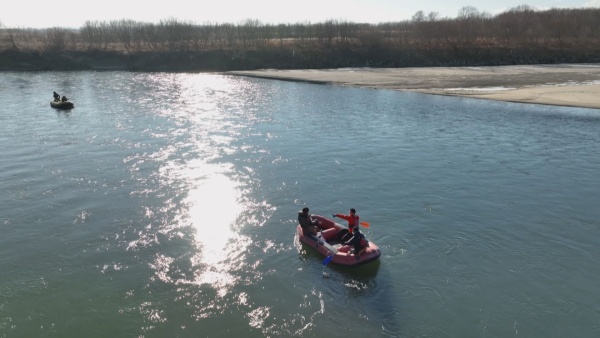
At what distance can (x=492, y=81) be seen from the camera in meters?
58.8

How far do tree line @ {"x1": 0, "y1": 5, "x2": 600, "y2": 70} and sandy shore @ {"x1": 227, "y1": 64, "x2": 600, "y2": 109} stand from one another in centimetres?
1611

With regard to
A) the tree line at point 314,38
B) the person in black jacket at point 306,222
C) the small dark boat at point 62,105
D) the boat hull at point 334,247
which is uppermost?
the tree line at point 314,38

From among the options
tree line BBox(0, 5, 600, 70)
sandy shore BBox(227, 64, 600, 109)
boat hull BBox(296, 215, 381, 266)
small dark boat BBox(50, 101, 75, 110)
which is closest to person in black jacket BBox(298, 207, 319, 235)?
boat hull BBox(296, 215, 381, 266)

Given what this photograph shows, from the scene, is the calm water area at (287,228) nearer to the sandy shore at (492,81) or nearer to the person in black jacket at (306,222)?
the person in black jacket at (306,222)

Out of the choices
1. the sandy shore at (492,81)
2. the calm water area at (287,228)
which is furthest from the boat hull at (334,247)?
the sandy shore at (492,81)

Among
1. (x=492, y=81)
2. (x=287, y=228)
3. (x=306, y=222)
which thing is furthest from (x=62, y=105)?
(x=492, y=81)

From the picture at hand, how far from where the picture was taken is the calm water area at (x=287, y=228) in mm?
11875

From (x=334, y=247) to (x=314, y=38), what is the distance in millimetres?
89318

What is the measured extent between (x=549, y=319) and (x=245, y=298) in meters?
8.27

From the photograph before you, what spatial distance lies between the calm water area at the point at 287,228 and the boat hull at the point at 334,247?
381 millimetres

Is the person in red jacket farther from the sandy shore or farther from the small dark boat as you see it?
the sandy shore

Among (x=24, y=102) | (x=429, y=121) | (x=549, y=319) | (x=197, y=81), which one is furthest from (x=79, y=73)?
(x=549, y=319)

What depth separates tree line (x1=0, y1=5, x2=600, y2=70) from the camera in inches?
3376

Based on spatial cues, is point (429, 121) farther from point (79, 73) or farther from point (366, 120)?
point (79, 73)
